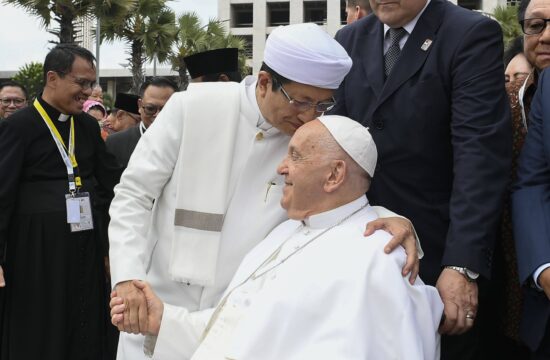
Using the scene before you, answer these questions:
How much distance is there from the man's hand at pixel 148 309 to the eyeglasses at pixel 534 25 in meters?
1.93

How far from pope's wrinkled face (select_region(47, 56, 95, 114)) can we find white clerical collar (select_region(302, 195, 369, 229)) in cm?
287

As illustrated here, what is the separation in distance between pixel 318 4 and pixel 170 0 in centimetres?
2677

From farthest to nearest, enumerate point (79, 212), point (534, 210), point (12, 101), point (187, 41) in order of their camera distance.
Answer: point (187, 41) < point (12, 101) < point (79, 212) < point (534, 210)

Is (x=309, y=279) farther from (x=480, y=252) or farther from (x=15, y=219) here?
(x=15, y=219)

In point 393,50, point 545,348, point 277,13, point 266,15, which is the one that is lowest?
point 545,348

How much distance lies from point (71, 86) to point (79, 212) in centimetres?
89

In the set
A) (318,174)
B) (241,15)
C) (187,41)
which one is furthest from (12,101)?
(241,15)

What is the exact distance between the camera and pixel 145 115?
6531mm

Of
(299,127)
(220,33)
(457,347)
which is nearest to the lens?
(299,127)

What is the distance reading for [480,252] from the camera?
2396mm

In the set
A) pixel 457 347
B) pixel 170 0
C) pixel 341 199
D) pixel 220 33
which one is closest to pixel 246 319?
pixel 341 199

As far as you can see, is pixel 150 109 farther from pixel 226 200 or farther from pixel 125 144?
pixel 226 200

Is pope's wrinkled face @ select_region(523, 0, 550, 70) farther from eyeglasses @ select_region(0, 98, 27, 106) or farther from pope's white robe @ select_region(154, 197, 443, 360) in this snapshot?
eyeglasses @ select_region(0, 98, 27, 106)

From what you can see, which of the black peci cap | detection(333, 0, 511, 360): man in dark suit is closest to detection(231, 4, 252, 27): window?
the black peci cap
